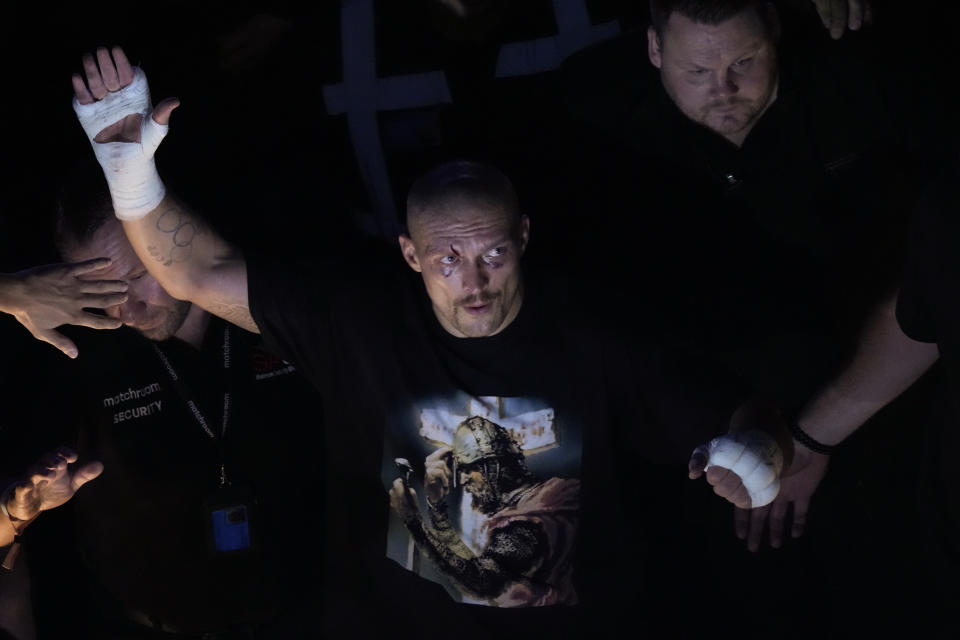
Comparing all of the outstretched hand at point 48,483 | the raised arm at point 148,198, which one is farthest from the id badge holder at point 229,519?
the raised arm at point 148,198

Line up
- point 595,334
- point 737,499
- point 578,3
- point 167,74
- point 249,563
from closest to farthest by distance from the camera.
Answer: point 737,499 < point 595,334 < point 249,563 < point 578,3 < point 167,74

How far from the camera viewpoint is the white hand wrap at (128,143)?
236 cm

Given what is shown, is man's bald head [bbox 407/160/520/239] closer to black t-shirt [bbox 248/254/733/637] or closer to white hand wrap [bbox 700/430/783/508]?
black t-shirt [bbox 248/254/733/637]

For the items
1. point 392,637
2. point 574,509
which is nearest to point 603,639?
point 574,509

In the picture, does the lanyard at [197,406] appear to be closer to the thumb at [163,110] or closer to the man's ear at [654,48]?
the thumb at [163,110]

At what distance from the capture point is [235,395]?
279 cm

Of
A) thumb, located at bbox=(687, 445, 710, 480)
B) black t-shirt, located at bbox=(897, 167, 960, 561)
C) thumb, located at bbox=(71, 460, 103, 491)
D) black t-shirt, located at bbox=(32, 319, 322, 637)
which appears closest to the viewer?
black t-shirt, located at bbox=(897, 167, 960, 561)

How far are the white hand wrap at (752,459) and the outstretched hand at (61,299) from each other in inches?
49.4

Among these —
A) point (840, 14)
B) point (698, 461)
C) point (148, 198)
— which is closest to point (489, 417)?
point (698, 461)

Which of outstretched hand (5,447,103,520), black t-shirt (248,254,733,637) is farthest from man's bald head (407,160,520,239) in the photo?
outstretched hand (5,447,103,520)

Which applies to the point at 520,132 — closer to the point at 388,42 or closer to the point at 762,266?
the point at 388,42

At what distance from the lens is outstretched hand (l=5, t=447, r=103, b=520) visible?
2.37 m

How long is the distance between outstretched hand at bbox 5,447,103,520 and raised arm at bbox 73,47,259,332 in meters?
0.41

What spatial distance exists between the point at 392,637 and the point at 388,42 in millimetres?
1505
